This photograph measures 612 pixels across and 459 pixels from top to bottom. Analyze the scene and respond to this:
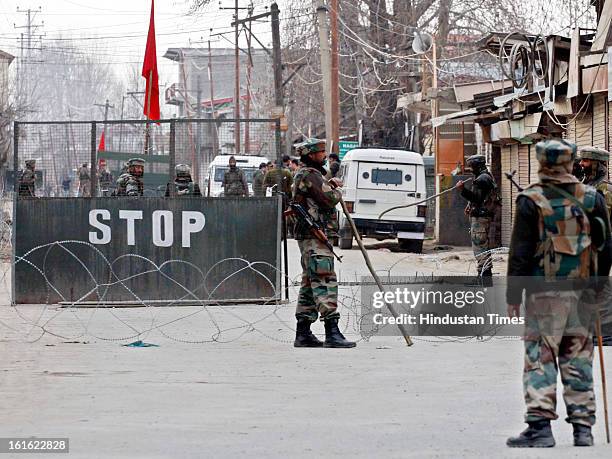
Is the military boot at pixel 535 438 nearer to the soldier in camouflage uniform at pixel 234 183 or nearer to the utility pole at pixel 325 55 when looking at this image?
the soldier in camouflage uniform at pixel 234 183

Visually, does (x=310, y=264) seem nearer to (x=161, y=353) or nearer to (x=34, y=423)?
(x=161, y=353)

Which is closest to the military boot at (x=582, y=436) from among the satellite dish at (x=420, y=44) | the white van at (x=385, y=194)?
the white van at (x=385, y=194)

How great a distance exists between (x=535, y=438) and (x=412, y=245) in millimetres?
20596

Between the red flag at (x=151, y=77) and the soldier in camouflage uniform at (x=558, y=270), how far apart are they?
11.0 meters

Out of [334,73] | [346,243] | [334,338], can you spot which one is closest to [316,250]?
[334,338]

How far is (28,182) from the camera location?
15086 mm

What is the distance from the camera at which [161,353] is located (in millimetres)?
11102

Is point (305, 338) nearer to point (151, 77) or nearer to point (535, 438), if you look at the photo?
point (535, 438)

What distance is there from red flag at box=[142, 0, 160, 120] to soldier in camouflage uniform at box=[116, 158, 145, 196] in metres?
2.36

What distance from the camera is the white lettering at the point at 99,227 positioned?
14.9m

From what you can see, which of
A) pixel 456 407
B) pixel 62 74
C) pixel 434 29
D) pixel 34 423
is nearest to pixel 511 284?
pixel 456 407

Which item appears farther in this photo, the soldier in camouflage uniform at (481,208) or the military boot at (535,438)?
the soldier in camouflage uniform at (481,208)

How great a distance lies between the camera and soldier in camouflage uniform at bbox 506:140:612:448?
6891 mm

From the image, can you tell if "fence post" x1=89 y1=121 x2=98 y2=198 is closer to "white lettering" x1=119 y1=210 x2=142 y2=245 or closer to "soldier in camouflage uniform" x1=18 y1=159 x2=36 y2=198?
"white lettering" x1=119 y1=210 x2=142 y2=245
